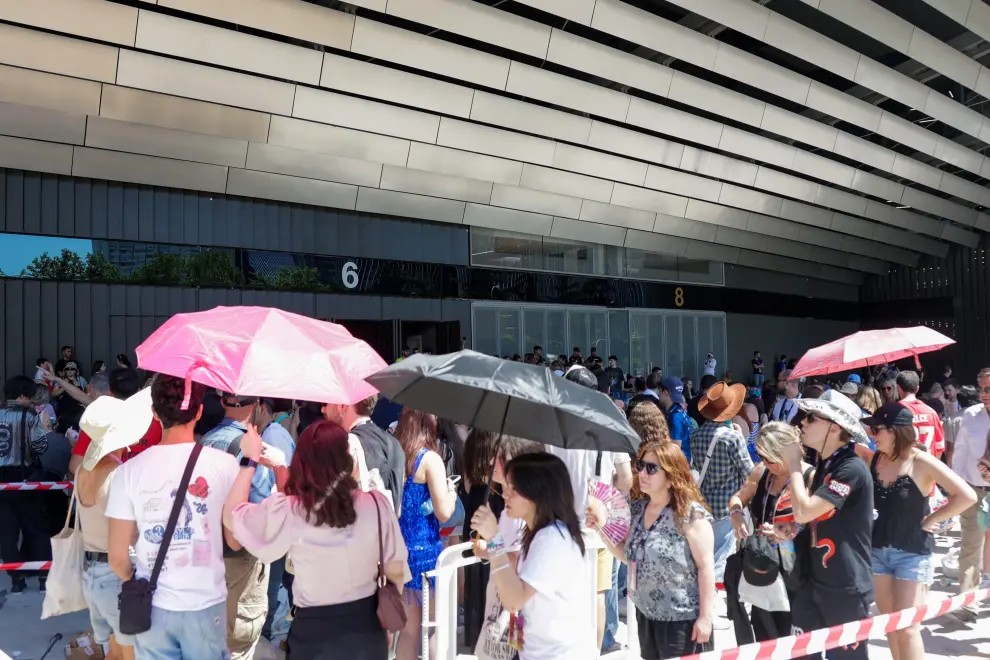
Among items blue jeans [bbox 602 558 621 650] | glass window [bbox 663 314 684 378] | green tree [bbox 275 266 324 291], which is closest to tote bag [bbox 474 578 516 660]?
blue jeans [bbox 602 558 621 650]

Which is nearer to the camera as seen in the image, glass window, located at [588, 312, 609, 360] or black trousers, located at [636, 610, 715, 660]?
black trousers, located at [636, 610, 715, 660]

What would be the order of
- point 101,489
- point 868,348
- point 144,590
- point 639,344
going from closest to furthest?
point 144,590 → point 101,489 → point 868,348 → point 639,344

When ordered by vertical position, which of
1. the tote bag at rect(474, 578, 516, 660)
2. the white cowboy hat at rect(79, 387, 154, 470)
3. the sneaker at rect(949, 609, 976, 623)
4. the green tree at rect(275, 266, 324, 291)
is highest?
the green tree at rect(275, 266, 324, 291)

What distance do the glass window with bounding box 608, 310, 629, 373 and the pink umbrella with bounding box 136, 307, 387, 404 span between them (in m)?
19.1

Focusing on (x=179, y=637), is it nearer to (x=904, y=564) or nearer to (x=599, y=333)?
(x=904, y=564)

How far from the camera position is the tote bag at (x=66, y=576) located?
395 centimetres

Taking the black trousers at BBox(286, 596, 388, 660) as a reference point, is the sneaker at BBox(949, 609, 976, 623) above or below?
below

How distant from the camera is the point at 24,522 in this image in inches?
282

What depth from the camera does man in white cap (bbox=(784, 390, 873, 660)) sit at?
379 centimetres

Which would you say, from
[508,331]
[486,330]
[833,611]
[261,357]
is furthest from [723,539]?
[508,331]

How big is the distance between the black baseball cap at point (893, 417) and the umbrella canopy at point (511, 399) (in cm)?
214

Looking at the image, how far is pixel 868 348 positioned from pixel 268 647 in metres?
5.26

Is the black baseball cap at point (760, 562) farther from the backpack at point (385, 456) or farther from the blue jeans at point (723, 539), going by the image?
the backpack at point (385, 456)

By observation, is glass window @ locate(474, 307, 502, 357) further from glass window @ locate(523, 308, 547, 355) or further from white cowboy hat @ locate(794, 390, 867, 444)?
white cowboy hat @ locate(794, 390, 867, 444)
